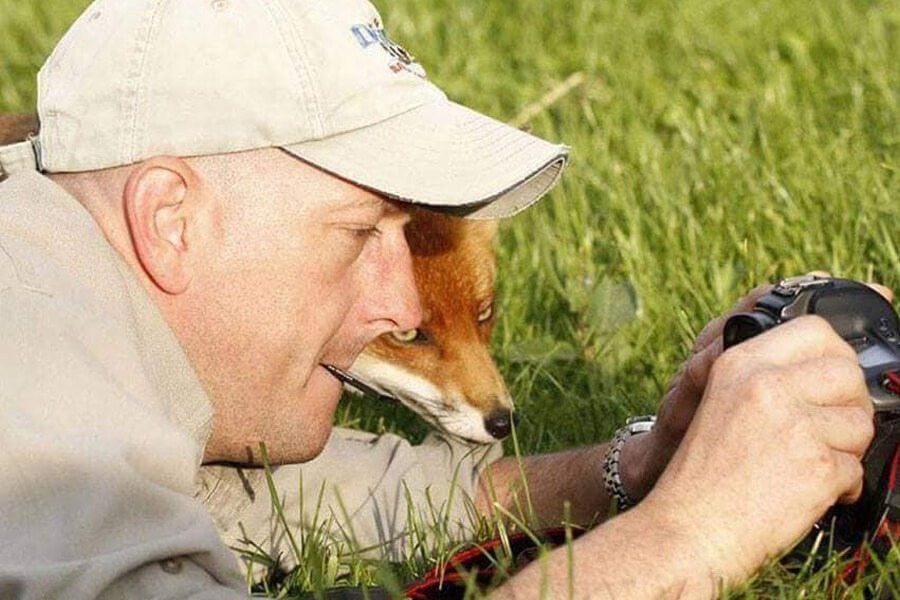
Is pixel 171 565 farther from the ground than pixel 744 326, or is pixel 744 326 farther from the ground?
pixel 744 326

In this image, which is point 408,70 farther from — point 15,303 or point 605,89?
point 605,89

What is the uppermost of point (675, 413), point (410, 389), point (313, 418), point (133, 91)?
point (133, 91)

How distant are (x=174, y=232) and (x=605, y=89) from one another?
3.70m

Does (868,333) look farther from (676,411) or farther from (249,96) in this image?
(249,96)

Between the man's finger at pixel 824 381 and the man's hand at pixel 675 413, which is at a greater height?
the man's finger at pixel 824 381

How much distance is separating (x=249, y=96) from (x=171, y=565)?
0.71 metres

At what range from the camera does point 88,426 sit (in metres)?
1.95

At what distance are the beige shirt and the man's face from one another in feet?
0.27

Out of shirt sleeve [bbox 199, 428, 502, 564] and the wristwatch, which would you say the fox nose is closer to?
shirt sleeve [bbox 199, 428, 502, 564]

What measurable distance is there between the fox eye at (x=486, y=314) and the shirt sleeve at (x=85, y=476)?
1939mm

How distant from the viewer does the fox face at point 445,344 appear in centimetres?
378

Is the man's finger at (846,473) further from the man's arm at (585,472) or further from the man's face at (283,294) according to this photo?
the man's face at (283,294)

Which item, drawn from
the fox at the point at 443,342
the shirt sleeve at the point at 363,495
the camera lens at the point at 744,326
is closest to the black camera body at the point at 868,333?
the camera lens at the point at 744,326

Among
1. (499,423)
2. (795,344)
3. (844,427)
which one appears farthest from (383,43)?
(499,423)
